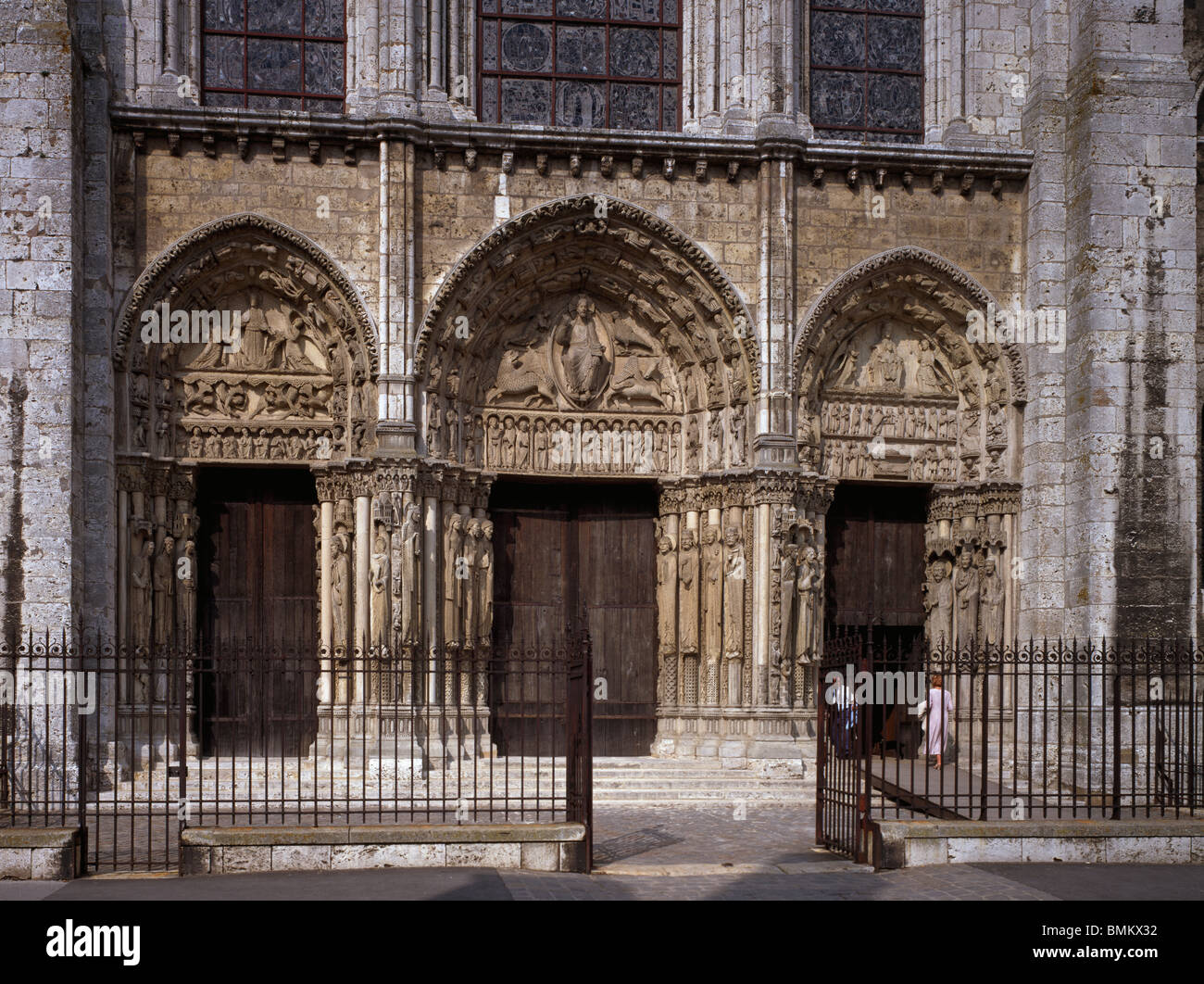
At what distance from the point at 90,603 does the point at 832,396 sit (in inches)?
344

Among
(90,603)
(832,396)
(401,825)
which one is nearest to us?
(401,825)

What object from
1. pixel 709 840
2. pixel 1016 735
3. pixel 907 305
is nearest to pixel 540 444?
pixel 907 305

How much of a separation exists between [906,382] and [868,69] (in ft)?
12.5

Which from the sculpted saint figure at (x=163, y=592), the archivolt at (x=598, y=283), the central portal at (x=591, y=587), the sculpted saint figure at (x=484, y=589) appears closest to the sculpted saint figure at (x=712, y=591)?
the central portal at (x=591, y=587)

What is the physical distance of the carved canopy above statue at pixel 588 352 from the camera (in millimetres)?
16953

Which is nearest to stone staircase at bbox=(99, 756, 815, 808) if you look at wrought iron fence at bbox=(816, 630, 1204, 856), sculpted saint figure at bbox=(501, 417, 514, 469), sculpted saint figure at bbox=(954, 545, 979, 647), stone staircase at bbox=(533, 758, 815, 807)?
stone staircase at bbox=(533, 758, 815, 807)

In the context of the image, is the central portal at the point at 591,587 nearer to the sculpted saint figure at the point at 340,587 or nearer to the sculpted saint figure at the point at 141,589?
the sculpted saint figure at the point at 340,587

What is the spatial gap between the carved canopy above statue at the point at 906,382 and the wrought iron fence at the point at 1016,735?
7.71 ft

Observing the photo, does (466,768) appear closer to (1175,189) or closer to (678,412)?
(678,412)

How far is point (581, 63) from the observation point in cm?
1750

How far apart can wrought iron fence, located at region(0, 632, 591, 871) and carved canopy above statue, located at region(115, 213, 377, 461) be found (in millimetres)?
2411

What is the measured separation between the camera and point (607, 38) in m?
17.6

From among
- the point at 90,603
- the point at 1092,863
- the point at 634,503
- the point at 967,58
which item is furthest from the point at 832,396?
the point at 90,603

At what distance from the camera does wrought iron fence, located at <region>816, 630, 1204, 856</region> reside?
11.9 m
